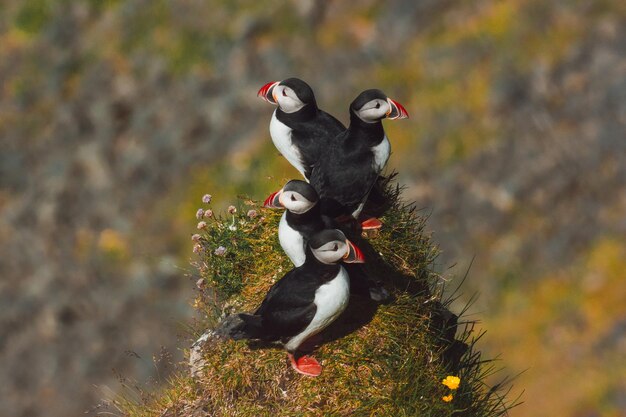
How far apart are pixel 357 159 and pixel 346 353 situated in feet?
3.36

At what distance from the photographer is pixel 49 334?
9211 mm

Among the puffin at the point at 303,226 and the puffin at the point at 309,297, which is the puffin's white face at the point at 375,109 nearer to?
the puffin at the point at 303,226

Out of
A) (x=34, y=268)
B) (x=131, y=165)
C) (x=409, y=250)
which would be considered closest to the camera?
(x=409, y=250)

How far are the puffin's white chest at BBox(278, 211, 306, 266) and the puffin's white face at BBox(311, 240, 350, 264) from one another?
362 millimetres

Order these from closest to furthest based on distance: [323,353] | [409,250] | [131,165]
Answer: [323,353] < [409,250] < [131,165]

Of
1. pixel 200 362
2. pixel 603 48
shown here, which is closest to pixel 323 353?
pixel 200 362

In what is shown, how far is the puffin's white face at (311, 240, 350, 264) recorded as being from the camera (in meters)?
4.02

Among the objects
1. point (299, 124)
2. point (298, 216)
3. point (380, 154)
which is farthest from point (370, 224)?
point (298, 216)

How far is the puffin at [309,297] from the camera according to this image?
4.05 metres

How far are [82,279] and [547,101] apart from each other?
190 inches

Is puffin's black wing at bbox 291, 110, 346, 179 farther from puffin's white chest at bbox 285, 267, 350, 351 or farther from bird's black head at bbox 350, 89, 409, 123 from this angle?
puffin's white chest at bbox 285, 267, 350, 351

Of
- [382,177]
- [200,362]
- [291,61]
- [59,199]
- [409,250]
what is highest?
[291,61]

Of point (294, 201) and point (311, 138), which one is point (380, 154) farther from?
point (294, 201)

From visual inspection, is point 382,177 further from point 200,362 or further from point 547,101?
point 547,101
